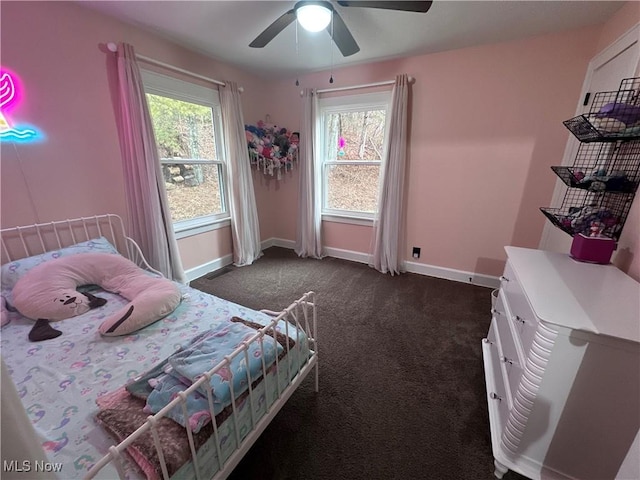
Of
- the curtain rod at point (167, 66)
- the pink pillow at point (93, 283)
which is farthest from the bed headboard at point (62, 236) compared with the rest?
the curtain rod at point (167, 66)

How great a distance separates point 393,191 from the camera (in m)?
3.09

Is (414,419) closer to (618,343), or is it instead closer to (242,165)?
(618,343)

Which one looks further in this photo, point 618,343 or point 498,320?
point 498,320

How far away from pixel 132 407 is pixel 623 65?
11.2 feet

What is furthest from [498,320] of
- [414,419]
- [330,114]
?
[330,114]

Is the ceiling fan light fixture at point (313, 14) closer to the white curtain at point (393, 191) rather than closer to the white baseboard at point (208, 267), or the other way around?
the white curtain at point (393, 191)

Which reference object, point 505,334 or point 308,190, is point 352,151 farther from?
point 505,334

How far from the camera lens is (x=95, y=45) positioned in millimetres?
2064

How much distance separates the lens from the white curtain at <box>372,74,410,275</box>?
113 inches

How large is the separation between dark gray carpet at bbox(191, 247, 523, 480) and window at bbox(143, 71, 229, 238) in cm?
89

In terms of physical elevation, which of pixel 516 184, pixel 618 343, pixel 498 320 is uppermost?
pixel 516 184

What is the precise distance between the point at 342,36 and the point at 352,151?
63.0 inches

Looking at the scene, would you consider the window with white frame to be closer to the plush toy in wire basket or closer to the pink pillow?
the plush toy in wire basket

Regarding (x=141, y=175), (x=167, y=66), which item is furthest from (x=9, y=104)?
(x=167, y=66)
